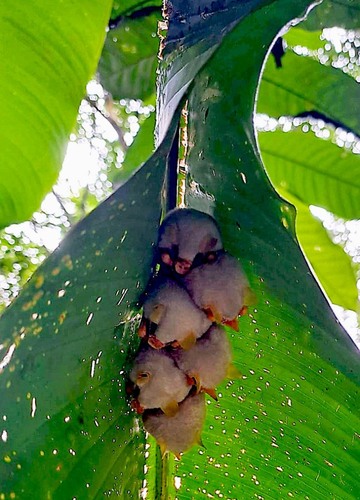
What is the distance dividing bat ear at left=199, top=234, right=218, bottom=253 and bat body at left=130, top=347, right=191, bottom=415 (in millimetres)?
114

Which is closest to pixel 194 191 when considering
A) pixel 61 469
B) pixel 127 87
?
pixel 61 469

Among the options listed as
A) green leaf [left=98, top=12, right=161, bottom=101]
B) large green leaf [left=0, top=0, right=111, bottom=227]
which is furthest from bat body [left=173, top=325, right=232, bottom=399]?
green leaf [left=98, top=12, right=161, bottom=101]

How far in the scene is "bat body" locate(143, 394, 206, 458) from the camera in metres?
0.65

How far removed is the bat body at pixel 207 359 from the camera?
0.64 metres

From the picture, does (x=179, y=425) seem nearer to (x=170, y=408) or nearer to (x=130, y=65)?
(x=170, y=408)

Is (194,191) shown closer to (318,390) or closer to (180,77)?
(180,77)

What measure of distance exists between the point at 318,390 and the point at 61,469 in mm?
323

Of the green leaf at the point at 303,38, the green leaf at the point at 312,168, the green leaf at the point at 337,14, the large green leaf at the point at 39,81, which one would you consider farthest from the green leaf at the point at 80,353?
the green leaf at the point at 303,38

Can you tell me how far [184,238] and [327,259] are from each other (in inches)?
37.4

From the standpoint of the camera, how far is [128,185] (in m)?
0.55

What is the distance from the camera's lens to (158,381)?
621 millimetres

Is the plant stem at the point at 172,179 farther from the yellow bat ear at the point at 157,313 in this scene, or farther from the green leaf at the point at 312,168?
the green leaf at the point at 312,168

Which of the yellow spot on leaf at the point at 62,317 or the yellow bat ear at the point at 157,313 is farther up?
the yellow bat ear at the point at 157,313

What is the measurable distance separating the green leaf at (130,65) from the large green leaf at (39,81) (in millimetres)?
698
